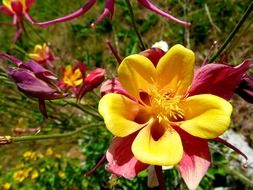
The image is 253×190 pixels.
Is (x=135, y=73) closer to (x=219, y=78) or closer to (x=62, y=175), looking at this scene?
(x=219, y=78)

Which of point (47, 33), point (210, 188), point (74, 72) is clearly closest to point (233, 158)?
point (210, 188)

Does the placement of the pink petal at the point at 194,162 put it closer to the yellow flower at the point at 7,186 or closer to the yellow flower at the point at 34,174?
the yellow flower at the point at 34,174

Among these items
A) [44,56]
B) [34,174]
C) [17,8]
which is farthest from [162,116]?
[34,174]

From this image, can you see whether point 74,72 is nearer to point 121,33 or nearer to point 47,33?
point 121,33

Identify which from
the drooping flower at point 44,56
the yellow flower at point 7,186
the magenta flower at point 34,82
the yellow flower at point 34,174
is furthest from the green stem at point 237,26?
the yellow flower at point 7,186

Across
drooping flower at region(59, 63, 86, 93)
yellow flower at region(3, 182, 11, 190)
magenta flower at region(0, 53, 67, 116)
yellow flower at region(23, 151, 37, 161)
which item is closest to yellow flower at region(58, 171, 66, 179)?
yellow flower at region(23, 151, 37, 161)

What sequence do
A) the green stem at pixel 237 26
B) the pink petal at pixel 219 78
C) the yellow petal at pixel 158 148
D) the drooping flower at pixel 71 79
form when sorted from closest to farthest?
the yellow petal at pixel 158 148
the pink petal at pixel 219 78
the green stem at pixel 237 26
the drooping flower at pixel 71 79

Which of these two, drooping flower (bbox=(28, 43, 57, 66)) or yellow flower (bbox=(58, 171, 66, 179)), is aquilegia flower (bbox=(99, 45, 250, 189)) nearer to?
drooping flower (bbox=(28, 43, 57, 66))
